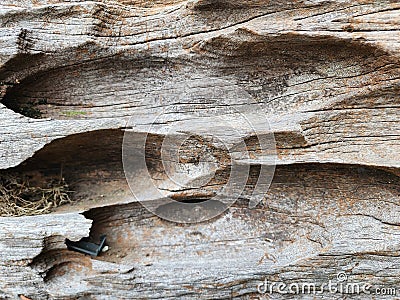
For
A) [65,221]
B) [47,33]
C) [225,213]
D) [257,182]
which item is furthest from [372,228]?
[47,33]

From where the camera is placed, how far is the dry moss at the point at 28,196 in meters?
3.71

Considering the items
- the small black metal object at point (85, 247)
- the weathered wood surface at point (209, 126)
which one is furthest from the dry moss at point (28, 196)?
the small black metal object at point (85, 247)

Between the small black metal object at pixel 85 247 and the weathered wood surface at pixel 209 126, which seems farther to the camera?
the small black metal object at pixel 85 247

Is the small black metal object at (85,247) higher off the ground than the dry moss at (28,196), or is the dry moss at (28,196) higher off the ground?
the dry moss at (28,196)

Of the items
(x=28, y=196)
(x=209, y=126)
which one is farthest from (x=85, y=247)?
(x=209, y=126)

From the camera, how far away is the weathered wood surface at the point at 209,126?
3.27 m

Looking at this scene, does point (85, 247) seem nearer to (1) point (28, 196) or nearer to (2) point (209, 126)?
(1) point (28, 196)

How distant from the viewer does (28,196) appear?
387 centimetres

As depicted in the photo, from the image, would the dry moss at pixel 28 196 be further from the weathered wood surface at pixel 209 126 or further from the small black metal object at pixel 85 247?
the small black metal object at pixel 85 247

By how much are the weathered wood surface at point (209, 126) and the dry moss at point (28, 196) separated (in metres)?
0.11

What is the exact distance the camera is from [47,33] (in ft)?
11.4

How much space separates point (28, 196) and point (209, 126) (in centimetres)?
172

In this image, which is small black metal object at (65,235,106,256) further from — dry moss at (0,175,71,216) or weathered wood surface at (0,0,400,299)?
dry moss at (0,175,71,216)

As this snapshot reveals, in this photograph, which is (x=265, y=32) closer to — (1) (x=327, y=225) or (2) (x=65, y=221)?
(1) (x=327, y=225)
